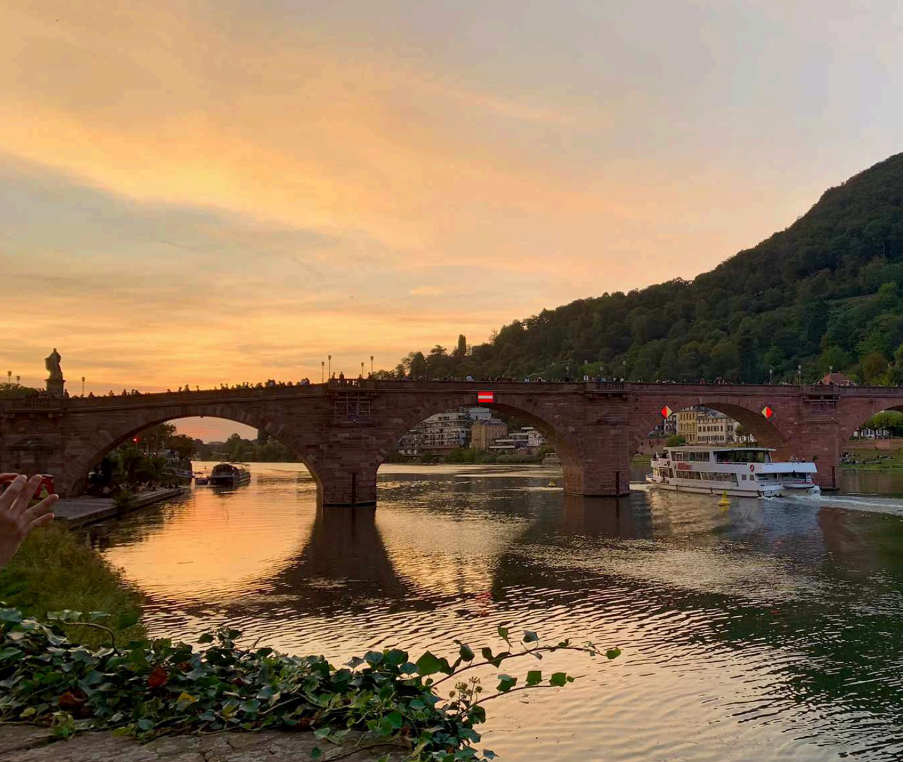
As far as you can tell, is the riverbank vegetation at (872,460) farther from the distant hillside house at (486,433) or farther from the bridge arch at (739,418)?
the distant hillside house at (486,433)

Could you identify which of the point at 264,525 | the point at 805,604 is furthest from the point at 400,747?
the point at 264,525

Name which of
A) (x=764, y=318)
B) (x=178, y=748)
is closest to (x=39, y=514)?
(x=178, y=748)

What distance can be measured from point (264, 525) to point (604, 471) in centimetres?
2506

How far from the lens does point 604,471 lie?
189 ft

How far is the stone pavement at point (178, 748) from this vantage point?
494 cm

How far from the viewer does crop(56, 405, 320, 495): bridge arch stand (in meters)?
46.2

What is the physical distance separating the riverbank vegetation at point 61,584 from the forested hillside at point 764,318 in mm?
107420

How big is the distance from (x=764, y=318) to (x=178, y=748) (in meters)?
141

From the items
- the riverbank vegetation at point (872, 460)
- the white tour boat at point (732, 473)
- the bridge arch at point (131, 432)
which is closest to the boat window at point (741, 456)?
the white tour boat at point (732, 473)

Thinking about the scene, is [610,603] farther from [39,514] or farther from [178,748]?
[39,514]

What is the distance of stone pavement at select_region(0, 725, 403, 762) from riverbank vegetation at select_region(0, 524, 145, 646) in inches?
212

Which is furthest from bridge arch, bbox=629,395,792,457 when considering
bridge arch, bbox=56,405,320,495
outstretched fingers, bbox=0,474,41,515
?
outstretched fingers, bbox=0,474,41,515

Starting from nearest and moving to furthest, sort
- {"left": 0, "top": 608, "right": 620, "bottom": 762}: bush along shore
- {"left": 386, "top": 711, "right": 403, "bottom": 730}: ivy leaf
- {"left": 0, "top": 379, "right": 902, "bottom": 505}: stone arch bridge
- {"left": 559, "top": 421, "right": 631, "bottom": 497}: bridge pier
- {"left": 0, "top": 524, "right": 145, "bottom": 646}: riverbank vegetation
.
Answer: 1. {"left": 386, "top": 711, "right": 403, "bottom": 730}: ivy leaf
2. {"left": 0, "top": 608, "right": 620, "bottom": 762}: bush along shore
3. {"left": 0, "top": 524, "right": 145, "bottom": 646}: riverbank vegetation
4. {"left": 0, "top": 379, "right": 902, "bottom": 505}: stone arch bridge
5. {"left": 559, "top": 421, "right": 631, "bottom": 497}: bridge pier

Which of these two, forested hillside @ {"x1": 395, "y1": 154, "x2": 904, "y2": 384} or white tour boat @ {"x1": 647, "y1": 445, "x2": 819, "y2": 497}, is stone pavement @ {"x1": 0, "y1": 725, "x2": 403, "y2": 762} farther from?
forested hillside @ {"x1": 395, "y1": 154, "x2": 904, "y2": 384}
